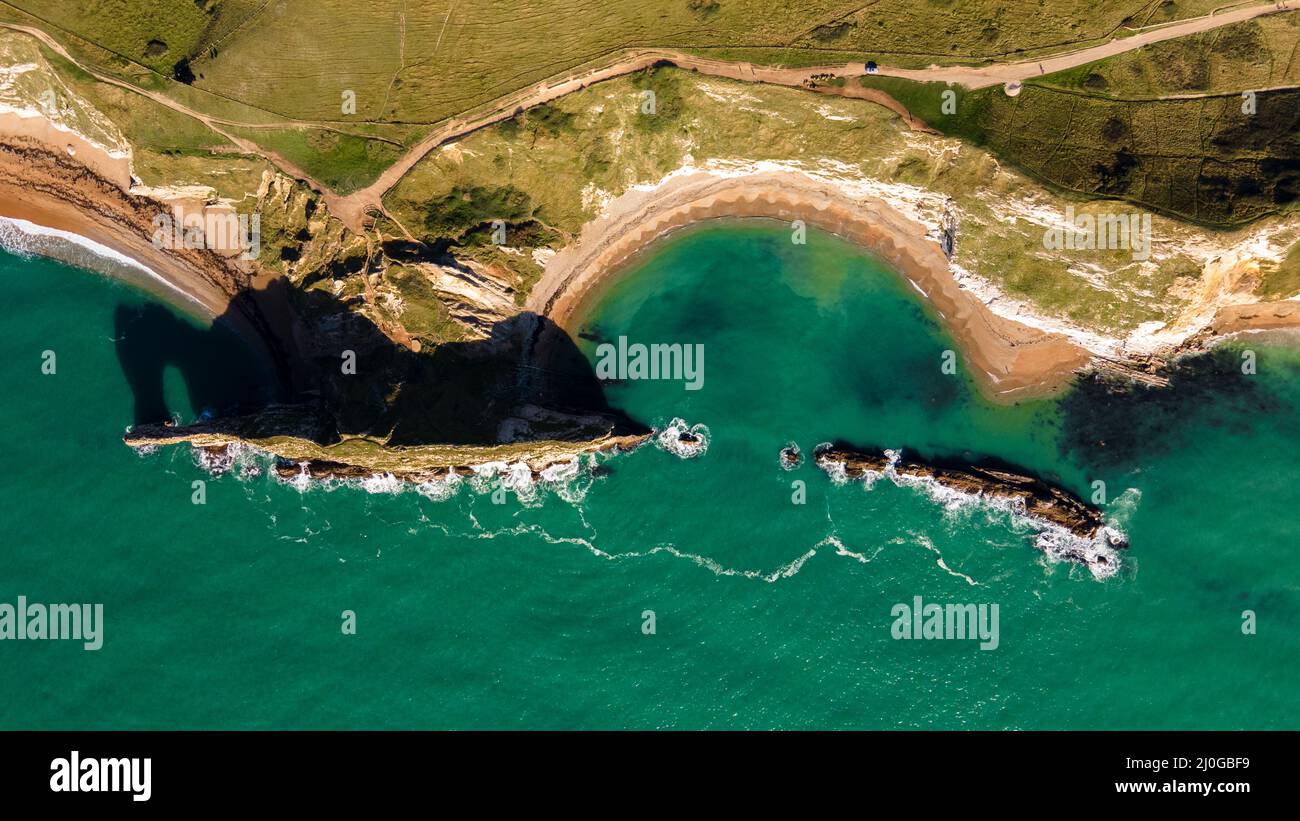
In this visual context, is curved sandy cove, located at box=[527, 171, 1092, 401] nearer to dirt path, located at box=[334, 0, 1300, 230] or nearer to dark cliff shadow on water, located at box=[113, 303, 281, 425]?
dirt path, located at box=[334, 0, 1300, 230]

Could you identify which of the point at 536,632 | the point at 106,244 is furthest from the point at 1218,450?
the point at 106,244

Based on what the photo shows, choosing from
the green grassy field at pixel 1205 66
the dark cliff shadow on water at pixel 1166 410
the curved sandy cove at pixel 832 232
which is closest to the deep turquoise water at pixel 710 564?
the dark cliff shadow on water at pixel 1166 410

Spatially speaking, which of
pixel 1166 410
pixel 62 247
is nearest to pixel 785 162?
pixel 1166 410

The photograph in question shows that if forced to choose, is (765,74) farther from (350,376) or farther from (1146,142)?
(350,376)

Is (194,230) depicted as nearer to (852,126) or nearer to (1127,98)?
(852,126)

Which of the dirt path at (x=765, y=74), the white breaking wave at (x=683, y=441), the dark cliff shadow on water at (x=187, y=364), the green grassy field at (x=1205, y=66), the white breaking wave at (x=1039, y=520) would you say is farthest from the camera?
the dark cliff shadow on water at (x=187, y=364)

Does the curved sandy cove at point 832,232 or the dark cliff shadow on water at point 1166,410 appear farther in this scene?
the curved sandy cove at point 832,232

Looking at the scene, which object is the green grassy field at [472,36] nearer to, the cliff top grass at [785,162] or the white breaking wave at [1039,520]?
the cliff top grass at [785,162]

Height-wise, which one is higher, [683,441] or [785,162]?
[785,162]
